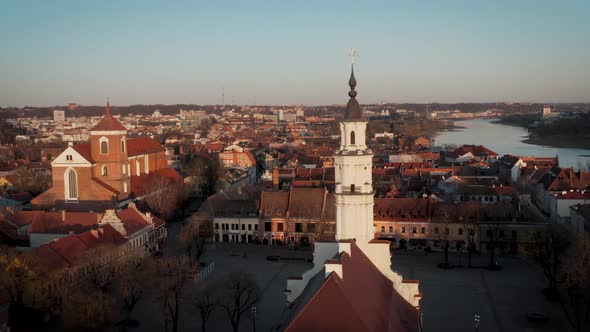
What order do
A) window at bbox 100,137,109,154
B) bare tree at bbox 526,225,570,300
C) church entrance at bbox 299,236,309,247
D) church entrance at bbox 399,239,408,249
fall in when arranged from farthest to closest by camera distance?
window at bbox 100,137,109,154
church entrance at bbox 299,236,309,247
church entrance at bbox 399,239,408,249
bare tree at bbox 526,225,570,300

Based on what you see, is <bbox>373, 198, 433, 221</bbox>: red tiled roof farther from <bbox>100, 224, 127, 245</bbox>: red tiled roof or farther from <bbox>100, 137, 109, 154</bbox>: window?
<bbox>100, 137, 109, 154</bbox>: window

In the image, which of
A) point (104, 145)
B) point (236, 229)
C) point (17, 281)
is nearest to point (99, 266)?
point (17, 281)

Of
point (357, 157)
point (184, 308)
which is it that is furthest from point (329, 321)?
point (184, 308)

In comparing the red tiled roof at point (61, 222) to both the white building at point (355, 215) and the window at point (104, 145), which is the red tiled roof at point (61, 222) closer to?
the window at point (104, 145)

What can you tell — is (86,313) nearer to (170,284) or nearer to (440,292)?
(170,284)

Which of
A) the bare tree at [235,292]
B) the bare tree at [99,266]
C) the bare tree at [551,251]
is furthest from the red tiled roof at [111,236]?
the bare tree at [551,251]

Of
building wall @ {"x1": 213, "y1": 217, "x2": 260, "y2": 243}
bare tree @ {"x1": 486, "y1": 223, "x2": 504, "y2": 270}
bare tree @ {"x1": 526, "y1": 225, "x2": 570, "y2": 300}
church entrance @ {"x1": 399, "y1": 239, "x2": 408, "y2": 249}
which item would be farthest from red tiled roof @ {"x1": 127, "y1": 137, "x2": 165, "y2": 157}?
bare tree @ {"x1": 526, "y1": 225, "x2": 570, "y2": 300}

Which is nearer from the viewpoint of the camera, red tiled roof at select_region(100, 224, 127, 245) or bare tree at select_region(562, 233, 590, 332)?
bare tree at select_region(562, 233, 590, 332)
